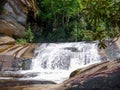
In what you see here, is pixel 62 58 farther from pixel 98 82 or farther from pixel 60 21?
pixel 98 82

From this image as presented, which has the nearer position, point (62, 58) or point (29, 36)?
point (62, 58)

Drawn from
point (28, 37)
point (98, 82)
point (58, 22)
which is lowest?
point (98, 82)

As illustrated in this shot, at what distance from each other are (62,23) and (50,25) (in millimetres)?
1190

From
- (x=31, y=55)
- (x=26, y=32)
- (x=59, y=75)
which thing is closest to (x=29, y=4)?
(x=26, y=32)

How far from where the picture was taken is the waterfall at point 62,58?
22328 millimetres

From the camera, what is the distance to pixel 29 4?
3172 cm

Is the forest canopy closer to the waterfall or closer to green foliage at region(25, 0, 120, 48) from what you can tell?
green foliage at region(25, 0, 120, 48)

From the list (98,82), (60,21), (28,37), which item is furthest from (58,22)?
(98,82)

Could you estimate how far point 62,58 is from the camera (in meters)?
23.4

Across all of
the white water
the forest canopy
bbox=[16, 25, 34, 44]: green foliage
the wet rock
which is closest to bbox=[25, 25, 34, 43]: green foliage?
bbox=[16, 25, 34, 44]: green foliage

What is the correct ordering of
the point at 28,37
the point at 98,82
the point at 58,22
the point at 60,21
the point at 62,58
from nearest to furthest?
the point at 98,82, the point at 62,58, the point at 28,37, the point at 60,21, the point at 58,22

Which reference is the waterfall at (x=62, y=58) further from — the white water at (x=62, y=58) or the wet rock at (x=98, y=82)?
the wet rock at (x=98, y=82)

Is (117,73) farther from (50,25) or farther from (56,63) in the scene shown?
(50,25)

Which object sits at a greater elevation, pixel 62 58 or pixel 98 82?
pixel 62 58
